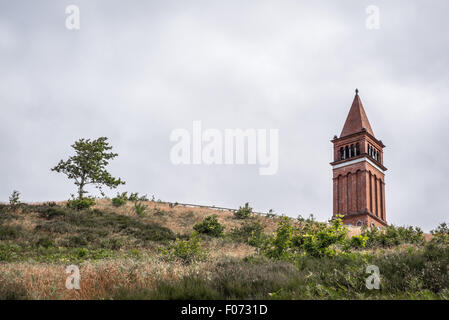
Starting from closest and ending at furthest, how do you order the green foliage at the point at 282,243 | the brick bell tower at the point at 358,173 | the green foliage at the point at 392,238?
the green foliage at the point at 282,243, the green foliage at the point at 392,238, the brick bell tower at the point at 358,173

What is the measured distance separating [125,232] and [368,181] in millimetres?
30732

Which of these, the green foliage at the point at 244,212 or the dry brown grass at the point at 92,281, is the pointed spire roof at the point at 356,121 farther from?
the dry brown grass at the point at 92,281

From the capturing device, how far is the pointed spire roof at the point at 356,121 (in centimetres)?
4828

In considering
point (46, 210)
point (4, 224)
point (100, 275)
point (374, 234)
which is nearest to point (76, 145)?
point (46, 210)

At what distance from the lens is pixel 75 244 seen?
67.5 ft

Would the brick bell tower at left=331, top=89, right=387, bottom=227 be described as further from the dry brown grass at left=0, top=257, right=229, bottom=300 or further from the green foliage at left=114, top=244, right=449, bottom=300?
the dry brown grass at left=0, top=257, right=229, bottom=300

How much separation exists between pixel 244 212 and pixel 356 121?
2143 cm

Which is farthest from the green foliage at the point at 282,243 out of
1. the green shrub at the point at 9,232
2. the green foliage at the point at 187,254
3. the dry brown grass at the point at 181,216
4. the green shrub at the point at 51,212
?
the green shrub at the point at 51,212

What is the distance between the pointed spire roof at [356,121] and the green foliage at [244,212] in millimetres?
18792

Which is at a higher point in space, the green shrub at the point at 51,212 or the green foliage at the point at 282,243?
the green shrub at the point at 51,212

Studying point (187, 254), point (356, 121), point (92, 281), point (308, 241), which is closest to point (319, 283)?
point (308, 241)

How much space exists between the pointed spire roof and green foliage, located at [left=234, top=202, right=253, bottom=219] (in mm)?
18792

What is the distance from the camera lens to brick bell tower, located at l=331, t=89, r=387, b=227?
45.1 meters
